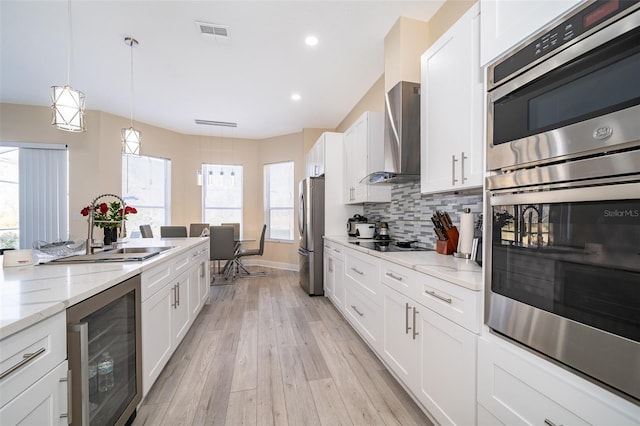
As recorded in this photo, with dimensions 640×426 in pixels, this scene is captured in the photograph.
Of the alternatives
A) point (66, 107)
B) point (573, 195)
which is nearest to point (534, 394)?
point (573, 195)

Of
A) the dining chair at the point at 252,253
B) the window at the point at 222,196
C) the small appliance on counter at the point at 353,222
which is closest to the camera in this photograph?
the small appliance on counter at the point at 353,222

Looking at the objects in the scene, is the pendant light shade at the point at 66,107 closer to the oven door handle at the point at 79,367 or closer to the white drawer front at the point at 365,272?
the oven door handle at the point at 79,367

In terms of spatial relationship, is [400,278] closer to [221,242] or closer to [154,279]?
[154,279]

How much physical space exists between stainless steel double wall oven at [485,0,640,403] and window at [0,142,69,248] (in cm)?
610

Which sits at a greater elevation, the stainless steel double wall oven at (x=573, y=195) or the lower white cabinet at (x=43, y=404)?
the stainless steel double wall oven at (x=573, y=195)

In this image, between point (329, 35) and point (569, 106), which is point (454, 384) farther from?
point (329, 35)

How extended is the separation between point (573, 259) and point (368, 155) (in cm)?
236

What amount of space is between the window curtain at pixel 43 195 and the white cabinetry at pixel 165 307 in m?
3.46

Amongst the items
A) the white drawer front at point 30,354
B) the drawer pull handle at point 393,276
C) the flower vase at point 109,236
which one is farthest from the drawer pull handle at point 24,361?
the flower vase at point 109,236

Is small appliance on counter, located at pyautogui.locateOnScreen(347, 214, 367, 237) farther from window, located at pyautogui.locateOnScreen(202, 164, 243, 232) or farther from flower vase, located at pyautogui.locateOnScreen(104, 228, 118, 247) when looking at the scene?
window, located at pyautogui.locateOnScreen(202, 164, 243, 232)

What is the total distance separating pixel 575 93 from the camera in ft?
2.56

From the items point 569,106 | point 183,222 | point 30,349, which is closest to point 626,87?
point 569,106

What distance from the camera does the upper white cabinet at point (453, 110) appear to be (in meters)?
1.46

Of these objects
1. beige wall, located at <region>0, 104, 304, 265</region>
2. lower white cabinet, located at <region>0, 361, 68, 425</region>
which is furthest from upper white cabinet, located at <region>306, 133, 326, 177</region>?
lower white cabinet, located at <region>0, 361, 68, 425</region>
